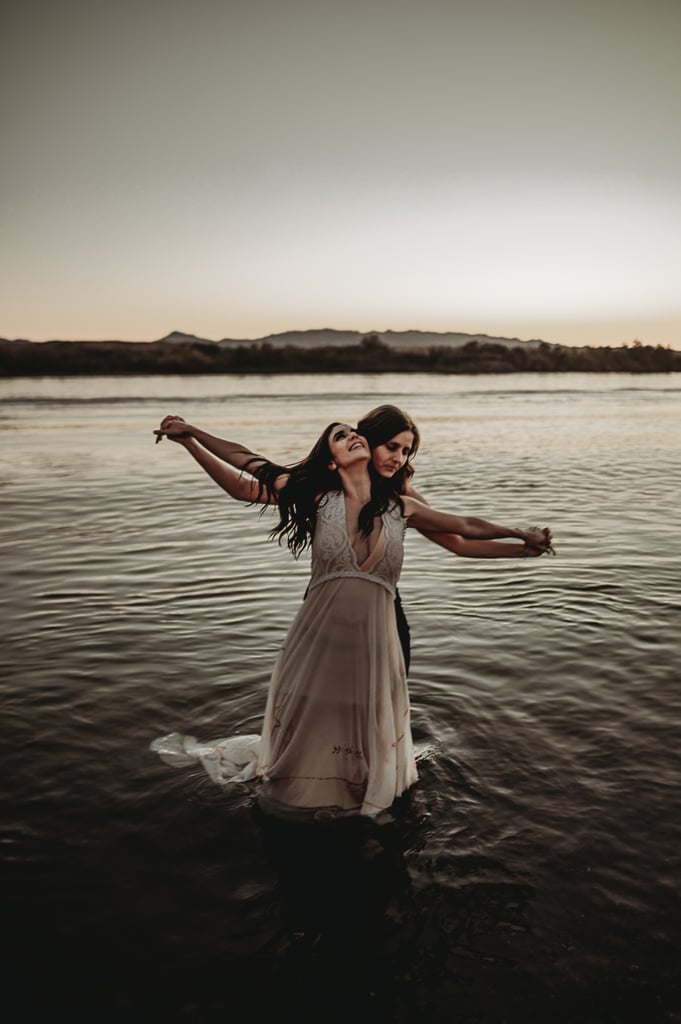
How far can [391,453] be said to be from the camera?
4.95 m

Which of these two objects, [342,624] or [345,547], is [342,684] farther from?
[345,547]

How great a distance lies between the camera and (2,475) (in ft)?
74.0

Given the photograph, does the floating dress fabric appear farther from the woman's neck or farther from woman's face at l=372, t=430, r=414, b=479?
woman's face at l=372, t=430, r=414, b=479

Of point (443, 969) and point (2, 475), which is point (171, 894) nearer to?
point (443, 969)

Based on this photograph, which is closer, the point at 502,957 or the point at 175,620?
the point at 502,957

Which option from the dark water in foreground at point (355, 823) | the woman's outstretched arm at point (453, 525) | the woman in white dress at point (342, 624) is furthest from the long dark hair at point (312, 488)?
the dark water in foreground at point (355, 823)

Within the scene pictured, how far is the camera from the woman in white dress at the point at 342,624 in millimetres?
4977

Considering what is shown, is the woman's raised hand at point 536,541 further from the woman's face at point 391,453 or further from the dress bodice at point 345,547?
the woman's face at point 391,453

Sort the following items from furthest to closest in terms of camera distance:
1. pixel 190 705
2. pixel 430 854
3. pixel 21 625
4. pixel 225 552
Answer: pixel 225 552
pixel 21 625
pixel 190 705
pixel 430 854

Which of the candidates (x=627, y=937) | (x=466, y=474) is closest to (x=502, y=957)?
(x=627, y=937)

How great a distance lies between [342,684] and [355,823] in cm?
96

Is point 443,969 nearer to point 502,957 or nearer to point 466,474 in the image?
point 502,957

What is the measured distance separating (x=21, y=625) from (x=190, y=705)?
3378 mm

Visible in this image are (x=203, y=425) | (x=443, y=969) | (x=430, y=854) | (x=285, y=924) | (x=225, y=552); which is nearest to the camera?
(x=443, y=969)
